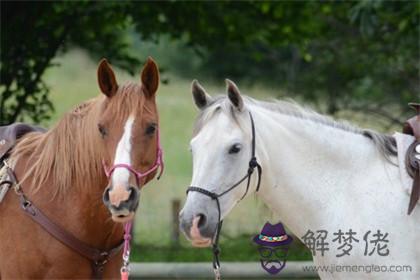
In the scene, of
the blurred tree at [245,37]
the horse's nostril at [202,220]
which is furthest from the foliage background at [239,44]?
the horse's nostril at [202,220]

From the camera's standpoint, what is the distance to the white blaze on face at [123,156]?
372cm

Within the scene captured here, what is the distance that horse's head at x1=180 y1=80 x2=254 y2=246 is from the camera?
A: 11.8 ft

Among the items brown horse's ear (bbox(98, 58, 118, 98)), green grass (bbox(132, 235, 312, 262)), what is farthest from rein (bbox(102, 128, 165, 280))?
green grass (bbox(132, 235, 312, 262))

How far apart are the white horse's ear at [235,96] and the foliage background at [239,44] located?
3438mm

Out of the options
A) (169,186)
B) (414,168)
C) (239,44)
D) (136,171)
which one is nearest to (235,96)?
(136,171)

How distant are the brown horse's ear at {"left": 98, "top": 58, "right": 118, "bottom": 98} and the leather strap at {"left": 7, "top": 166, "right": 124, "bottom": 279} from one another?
75cm

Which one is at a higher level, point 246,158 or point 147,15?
point 246,158

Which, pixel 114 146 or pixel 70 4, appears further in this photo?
pixel 70 4

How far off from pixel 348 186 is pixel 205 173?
0.77 m

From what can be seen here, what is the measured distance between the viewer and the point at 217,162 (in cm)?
366

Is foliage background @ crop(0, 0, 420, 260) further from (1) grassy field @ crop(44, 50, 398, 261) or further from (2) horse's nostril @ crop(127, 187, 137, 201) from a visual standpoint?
(2) horse's nostril @ crop(127, 187, 137, 201)

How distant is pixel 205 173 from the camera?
3.65 meters

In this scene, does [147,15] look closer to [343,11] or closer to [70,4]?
[70,4]

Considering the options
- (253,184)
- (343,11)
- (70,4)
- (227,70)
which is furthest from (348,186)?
(227,70)
